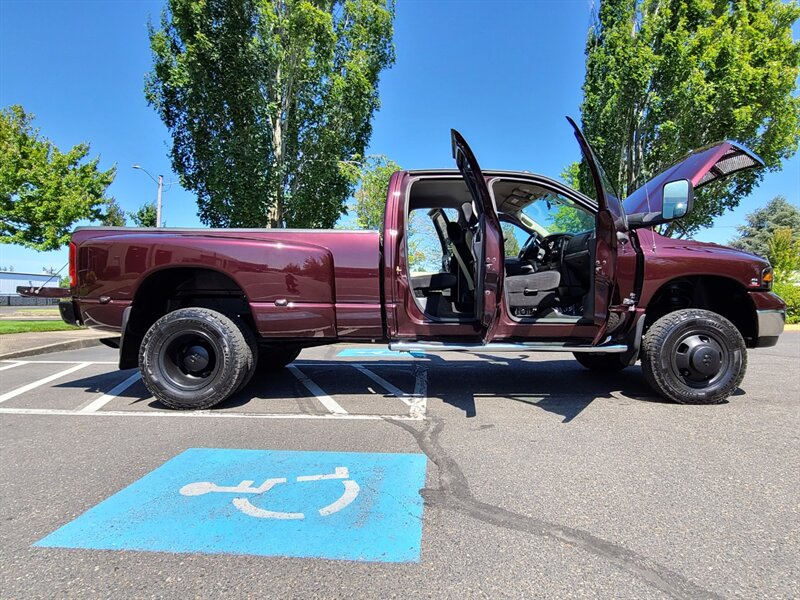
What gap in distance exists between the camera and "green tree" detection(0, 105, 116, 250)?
1686 centimetres

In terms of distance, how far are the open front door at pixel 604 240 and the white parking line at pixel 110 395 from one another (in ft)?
14.6

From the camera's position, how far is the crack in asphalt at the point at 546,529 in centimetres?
177

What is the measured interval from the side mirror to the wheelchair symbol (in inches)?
135

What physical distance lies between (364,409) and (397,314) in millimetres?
936

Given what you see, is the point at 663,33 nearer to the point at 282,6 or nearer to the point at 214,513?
the point at 282,6

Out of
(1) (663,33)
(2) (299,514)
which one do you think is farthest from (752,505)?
(1) (663,33)

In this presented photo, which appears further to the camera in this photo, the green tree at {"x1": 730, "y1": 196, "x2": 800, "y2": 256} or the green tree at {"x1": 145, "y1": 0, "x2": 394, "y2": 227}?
the green tree at {"x1": 730, "y1": 196, "x2": 800, "y2": 256}

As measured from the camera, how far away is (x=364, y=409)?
4.28m

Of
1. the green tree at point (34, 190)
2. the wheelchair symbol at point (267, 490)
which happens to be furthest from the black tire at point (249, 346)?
the green tree at point (34, 190)

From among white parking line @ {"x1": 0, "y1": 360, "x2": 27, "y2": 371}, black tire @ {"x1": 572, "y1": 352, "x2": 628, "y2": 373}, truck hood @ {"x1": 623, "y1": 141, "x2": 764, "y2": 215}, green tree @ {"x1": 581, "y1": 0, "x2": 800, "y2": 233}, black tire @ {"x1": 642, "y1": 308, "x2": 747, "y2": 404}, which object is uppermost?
green tree @ {"x1": 581, "y1": 0, "x2": 800, "y2": 233}

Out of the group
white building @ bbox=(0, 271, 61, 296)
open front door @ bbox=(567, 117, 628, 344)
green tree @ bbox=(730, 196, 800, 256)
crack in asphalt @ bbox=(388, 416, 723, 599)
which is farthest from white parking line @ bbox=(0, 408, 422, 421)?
Answer: green tree @ bbox=(730, 196, 800, 256)

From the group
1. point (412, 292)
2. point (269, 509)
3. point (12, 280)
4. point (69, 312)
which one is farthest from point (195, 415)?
point (12, 280)

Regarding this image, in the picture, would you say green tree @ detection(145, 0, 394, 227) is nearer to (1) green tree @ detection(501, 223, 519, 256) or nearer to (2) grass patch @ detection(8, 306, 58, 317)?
(2) grass patch @ detection(8, 306, 58, 317)

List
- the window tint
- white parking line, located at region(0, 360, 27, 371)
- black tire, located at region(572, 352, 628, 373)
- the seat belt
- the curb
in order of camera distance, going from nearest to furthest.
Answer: the window tint
the seat belt
black tire, located at region(572, 352, 628, 373)
white parking line, located at region(0, 360, 27, 371)
the curb
